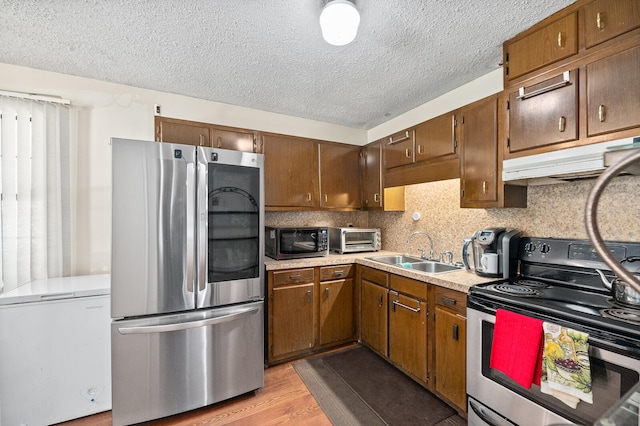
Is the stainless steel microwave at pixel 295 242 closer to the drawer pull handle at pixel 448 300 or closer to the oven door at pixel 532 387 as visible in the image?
the drawer pull handle at pixel 448 300

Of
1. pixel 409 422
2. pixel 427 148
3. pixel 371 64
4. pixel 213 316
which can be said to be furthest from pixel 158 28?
pixel 409 422

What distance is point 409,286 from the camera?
2197mm

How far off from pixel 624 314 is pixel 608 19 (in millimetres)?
1425

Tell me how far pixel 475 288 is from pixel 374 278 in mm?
1022

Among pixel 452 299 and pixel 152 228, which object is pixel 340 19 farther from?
pixel 452 299

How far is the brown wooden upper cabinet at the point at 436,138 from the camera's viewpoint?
2279mm

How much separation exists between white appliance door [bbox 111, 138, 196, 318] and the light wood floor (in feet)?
2.50

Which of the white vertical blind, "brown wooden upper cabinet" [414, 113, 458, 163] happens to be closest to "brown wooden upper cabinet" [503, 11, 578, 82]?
"brown wooden upper cabinet" [414, 113, 458, 163]

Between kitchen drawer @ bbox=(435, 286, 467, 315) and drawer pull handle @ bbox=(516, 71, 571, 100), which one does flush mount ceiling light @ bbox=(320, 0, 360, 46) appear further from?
kitchen drawer @ bbox=(435, 286, 467, 315)

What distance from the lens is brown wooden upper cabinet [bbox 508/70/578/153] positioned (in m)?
1.54

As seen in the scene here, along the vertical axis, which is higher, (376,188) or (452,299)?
(376,188)

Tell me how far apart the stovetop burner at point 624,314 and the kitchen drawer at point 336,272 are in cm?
185

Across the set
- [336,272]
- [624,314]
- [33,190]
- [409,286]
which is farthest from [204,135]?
[624,314]

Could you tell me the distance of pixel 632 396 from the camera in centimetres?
66
